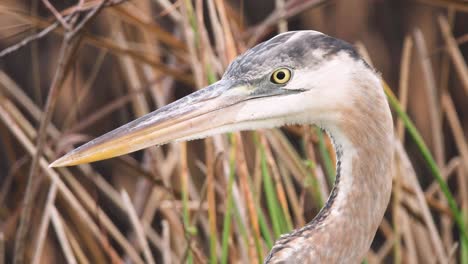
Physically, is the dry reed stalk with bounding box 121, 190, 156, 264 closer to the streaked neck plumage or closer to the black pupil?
the streaked neck plumage

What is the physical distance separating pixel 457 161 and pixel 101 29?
1.41 m

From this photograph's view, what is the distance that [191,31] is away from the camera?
7.43 ft

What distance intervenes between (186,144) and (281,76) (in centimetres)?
164

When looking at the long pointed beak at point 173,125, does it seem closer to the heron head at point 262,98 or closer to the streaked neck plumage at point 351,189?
the heron head at point 262,98

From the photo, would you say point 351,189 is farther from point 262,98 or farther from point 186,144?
point 186,144

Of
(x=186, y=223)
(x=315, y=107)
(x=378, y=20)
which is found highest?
(x=378, y=20)

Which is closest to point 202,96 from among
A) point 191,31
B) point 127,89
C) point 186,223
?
point 186,223

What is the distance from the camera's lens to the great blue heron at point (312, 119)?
1524mm

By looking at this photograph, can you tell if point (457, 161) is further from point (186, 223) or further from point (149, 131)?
point (149, 131)

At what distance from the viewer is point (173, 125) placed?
1.57 metres

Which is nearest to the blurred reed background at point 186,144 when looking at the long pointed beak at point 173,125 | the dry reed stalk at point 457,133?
the dry reed stalk at point 457,133

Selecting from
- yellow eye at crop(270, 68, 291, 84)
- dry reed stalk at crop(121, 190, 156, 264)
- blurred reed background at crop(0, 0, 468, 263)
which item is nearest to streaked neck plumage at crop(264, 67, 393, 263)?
yellow eye at crop(270, 68, 291, 84)

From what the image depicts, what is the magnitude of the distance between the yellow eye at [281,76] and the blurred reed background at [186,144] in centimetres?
47

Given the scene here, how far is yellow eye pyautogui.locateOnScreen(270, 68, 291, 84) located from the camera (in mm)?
1548
